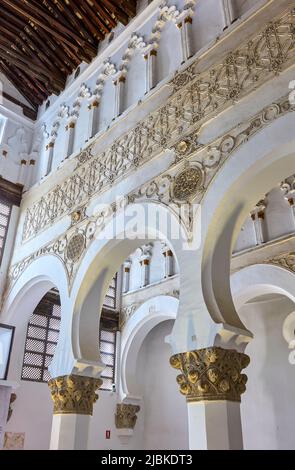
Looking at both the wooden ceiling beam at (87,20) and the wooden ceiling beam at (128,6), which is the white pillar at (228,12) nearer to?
the wooden ceiling beam at (128,6)

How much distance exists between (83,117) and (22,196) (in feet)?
6.84

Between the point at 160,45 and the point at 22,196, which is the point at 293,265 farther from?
the point at 22,196

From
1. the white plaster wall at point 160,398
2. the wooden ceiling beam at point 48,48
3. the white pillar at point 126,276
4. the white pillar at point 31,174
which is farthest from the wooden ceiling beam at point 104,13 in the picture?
the white plaster wall at point 160,398

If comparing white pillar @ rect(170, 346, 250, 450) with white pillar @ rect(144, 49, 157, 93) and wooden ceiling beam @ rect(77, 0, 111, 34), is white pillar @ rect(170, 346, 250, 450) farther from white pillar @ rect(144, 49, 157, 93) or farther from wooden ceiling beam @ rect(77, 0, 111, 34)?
wooden ceiling beam @ rect(77, 0, 111, 34)

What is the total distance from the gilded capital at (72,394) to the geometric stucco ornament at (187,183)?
8.42ft

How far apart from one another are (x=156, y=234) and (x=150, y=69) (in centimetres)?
281

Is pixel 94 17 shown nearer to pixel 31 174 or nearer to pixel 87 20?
pixel 87 20

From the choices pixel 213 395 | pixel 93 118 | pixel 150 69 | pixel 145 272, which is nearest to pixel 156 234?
pixel 213 395

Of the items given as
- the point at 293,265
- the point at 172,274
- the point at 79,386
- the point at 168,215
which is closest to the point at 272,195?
the point at 293,265

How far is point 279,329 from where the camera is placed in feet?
26.6

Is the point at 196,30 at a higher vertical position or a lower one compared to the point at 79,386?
higher

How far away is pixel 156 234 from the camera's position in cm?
498

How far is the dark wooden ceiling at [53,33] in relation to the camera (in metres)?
7.31
